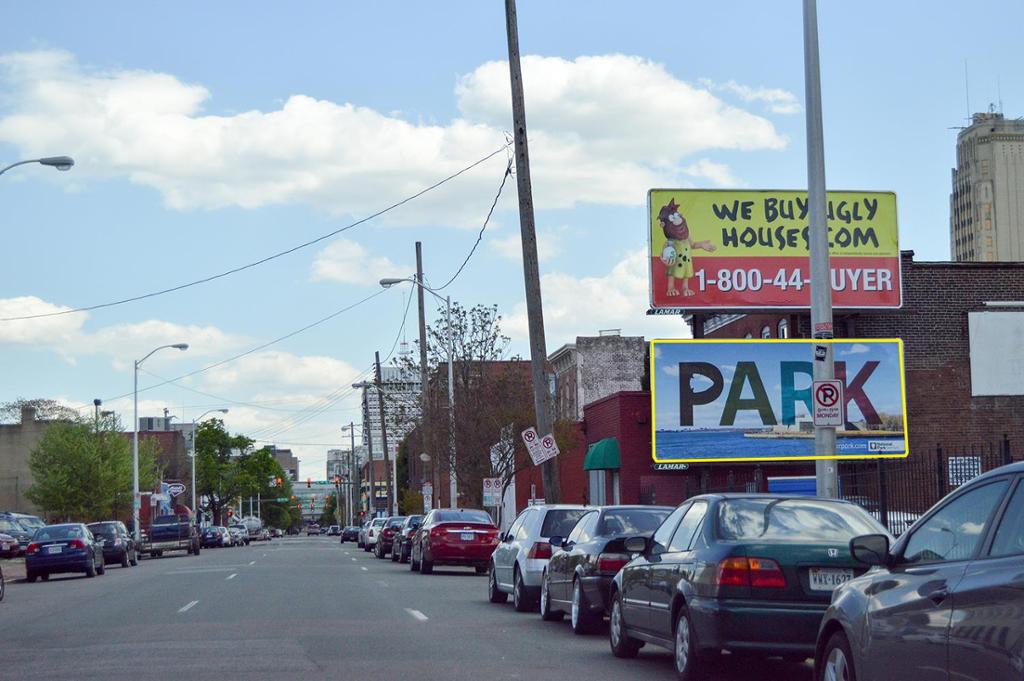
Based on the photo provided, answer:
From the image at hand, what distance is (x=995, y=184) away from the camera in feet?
485

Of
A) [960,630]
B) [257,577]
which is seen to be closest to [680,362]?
[257,577]

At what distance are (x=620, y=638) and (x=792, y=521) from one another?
119 inches

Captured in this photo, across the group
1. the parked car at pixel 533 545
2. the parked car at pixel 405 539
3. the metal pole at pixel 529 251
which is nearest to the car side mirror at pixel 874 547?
the parked car at pixel 533 545

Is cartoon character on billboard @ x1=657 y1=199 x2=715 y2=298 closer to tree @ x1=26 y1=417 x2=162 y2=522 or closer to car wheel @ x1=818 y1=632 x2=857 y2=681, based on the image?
car wheel @ x1=818 y1=632 x2=857 y2=681

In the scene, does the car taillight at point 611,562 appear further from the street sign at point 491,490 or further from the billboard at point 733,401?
the street sign at point 491,490

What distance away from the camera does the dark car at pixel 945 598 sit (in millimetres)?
6414

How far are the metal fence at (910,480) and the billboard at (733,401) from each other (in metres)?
2.06

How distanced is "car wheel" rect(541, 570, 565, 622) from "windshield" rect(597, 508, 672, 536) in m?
1.86

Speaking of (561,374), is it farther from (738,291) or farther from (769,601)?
(769,601)

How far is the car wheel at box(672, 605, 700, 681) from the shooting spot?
11133 mm

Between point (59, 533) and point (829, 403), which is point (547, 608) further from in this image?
point (59, 533)

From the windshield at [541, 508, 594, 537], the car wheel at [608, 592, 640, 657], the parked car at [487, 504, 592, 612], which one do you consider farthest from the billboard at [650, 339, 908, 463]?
the car wheel at [608, 592, 640, 657]

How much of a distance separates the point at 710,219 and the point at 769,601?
81.1ft

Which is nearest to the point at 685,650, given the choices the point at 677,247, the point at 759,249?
the point at 677,247
